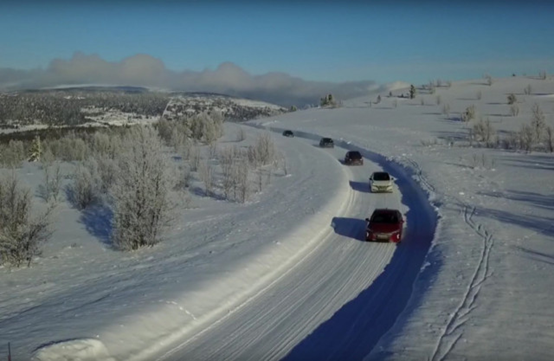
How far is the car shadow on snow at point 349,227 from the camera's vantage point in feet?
70.6

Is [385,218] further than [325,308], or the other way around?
[385,218]

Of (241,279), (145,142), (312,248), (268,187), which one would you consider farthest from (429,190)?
(241,279)

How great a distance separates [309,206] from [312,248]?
25.2 feet

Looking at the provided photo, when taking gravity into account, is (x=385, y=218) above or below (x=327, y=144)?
above

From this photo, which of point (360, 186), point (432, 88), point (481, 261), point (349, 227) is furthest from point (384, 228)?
point (432, 88)

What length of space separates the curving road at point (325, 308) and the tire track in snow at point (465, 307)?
4.38ft

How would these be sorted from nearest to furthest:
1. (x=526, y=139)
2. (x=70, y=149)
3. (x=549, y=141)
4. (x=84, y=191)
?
1. (x=84, y=191)
2. (x=549, y=141)
3. (x=526, y=139)
4. (x=70, y=149)

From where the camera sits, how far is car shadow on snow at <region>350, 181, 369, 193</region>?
112 ft

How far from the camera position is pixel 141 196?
22.3 m

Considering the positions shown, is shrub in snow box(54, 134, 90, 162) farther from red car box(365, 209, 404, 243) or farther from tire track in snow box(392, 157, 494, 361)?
tire track in snow box(392, 157, 494, 361)

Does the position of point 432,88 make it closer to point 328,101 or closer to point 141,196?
point 328,101

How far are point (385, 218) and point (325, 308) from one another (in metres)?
8.69

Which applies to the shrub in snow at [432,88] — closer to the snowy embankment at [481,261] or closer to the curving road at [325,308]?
the snowy embankment at [481,261]

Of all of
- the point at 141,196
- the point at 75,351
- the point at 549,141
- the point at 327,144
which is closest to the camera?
the point at 75,351
